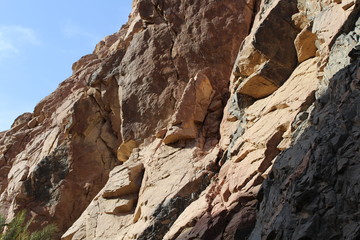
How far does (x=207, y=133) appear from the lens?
662 inches

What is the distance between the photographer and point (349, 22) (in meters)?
11.4

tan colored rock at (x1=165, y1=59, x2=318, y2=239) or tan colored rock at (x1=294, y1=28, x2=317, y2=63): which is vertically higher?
tan colored rock at (x1=294, y1=28, x2=317, y2=63)

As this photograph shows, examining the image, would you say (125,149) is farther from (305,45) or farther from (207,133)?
(305,45)

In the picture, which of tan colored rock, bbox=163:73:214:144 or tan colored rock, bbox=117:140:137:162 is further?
tan colored rock, bbox=117:140:137:162

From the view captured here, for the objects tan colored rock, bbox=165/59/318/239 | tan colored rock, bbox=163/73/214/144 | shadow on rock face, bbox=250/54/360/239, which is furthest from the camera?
tan colored rock, bbox=163/73/214/144

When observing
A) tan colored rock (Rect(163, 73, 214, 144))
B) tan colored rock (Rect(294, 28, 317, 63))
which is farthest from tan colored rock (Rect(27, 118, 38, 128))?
tan colored rock (Rect(294, 28, 317, 63))

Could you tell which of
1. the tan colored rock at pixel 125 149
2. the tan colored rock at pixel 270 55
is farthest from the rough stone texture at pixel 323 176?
the tan colored rock at pixel 125 149

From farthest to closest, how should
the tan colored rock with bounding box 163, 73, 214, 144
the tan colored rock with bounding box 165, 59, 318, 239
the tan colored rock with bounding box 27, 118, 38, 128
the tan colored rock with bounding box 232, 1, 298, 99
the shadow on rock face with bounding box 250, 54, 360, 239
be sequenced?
1. the tan colored rock with bounding box 27, 118, 38, 128
2. the tan colored rock with bounding box 163, 73, 214, 144
3. the tan colored rock with bounding box 232, 1, 298, 99
4. the tan colored rock with bounding box 165, 59, 318, 239
5. the shadow on rock face with bounding box 250, 54, 360, 239

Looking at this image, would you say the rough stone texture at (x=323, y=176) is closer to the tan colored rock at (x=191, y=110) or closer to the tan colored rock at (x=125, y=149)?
the tan colored rock at (x=191, y=110)

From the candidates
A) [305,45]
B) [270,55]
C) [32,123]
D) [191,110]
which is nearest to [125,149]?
[191,110]

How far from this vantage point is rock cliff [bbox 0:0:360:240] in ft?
30.5

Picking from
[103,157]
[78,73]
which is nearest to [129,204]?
[103,157]

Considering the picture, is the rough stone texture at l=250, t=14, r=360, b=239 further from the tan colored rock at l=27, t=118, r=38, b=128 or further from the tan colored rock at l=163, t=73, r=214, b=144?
the tan colored rock at l=27, t=118, r=38, b=128

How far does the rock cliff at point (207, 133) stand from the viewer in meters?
9.30
